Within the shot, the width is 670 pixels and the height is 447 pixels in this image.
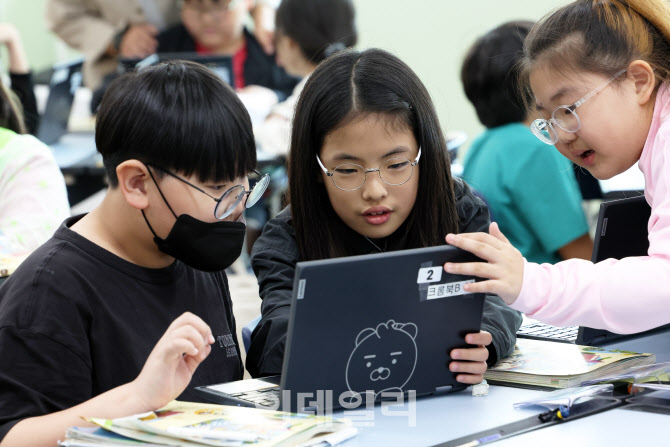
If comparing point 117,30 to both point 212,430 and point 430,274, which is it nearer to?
point 430,274

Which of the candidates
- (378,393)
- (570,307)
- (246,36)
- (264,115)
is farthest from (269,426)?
(246,36)

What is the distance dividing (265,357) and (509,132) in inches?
57.8

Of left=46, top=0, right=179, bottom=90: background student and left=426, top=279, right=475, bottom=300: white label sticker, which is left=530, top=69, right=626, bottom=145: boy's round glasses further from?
left=46, top=0, right=179, bottom=90: background student

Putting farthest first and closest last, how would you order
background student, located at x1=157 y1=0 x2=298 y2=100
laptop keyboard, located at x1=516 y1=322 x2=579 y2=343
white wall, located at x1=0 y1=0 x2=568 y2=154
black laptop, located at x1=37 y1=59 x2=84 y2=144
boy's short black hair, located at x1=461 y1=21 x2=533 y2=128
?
white wall, located at x1=0 y1=0 x2=568 y2=154 < background student, located at x1=157 y1=0 x2=298 y2=100 < black laptop, located at x1=37 y1=59 x2=84 y2=144 < boy's short black hair, located at x1=461 y1=21 x2=533 y2=128 < laptop keyboard, located at x1=516 y1=322 x2=579 y2=343

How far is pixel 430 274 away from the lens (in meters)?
1.15

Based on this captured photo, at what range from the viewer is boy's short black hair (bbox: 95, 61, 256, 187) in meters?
1.27

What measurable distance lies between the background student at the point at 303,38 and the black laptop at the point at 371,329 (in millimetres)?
2521

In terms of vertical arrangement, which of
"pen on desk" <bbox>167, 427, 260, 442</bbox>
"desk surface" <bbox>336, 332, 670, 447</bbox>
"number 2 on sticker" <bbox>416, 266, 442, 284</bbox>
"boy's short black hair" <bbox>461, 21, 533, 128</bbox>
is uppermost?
"boy's short black hair" <bbox>461, 21, 533, 128</bbox>

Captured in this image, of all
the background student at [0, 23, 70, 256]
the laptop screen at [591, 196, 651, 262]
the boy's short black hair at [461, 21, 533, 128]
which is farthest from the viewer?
the boy's short black hair at [461, 21, 533, 128]

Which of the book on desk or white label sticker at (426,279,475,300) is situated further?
the book on desk

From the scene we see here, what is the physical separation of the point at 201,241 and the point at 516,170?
144 cm

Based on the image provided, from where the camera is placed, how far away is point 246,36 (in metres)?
4.70

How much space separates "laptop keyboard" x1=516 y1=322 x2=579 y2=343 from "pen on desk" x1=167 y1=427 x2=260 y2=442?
79cm

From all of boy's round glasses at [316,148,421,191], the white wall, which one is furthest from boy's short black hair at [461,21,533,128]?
the white wall
